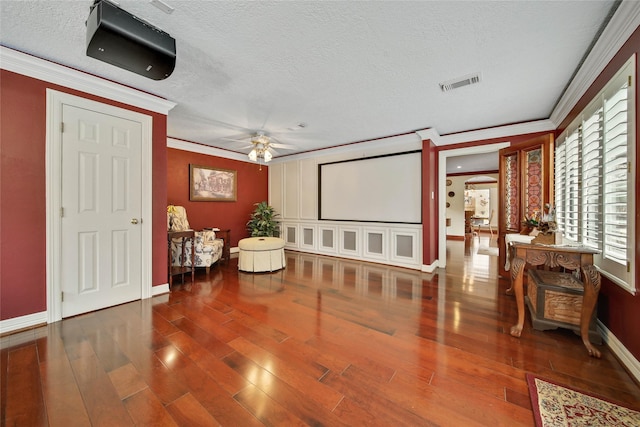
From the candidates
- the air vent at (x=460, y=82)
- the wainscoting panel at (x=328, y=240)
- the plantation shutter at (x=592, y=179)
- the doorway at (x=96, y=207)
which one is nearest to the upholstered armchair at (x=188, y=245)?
the doorway at (x=96, y=207)

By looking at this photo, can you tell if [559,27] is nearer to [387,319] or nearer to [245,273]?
[387,319]

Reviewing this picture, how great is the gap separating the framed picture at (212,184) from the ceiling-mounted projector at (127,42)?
3.45m

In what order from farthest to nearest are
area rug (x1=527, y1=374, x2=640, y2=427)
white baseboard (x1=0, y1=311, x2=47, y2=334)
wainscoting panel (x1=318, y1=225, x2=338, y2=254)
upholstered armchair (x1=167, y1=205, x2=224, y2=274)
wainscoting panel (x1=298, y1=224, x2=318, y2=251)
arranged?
wainscoting panel (x1=298, y1=224, x2=318, y2=251) → wainscoting panel (x1=318, y1=225, x2=338, y2=254) → upholstered armchair (x1=167, y1=205, x2=224, y2=274) → white baseboard (x1=0, y1=311, x2=47, y2=334) → area rug (x1=527, y1=374, x2=640, y2=427)

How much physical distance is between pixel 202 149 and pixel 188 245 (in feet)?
7.75

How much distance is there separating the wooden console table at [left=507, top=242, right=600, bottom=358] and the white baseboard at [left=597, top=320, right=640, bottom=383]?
0.41 feet

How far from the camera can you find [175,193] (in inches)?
195

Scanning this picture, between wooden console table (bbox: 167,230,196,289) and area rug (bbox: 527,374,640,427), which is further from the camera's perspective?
wooden console table (bbox: 167,230,196,289)

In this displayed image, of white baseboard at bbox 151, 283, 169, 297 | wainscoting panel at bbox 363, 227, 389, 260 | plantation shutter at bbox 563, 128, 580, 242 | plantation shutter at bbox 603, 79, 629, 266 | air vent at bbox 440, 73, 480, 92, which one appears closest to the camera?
plantation shutter at bbox 603, 79, 629, 266

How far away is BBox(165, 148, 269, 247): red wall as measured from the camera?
4957 mm

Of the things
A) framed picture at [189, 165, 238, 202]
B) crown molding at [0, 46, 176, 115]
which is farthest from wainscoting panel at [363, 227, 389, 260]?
crown molding at [0, 46, 176, 115]

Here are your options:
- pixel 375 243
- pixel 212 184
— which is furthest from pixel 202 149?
pixel 375 243

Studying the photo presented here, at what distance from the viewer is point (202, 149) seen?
5.30 metres

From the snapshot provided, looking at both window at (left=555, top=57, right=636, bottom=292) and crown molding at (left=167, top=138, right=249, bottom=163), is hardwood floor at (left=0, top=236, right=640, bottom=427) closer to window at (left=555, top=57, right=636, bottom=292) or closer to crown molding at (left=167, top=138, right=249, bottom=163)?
window at (left=555, top=57, right=636, bottom=292)

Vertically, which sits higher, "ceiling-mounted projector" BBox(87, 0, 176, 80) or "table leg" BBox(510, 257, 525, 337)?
"ceiling-mounted projector" BBox(87, 0, 176, 80)
